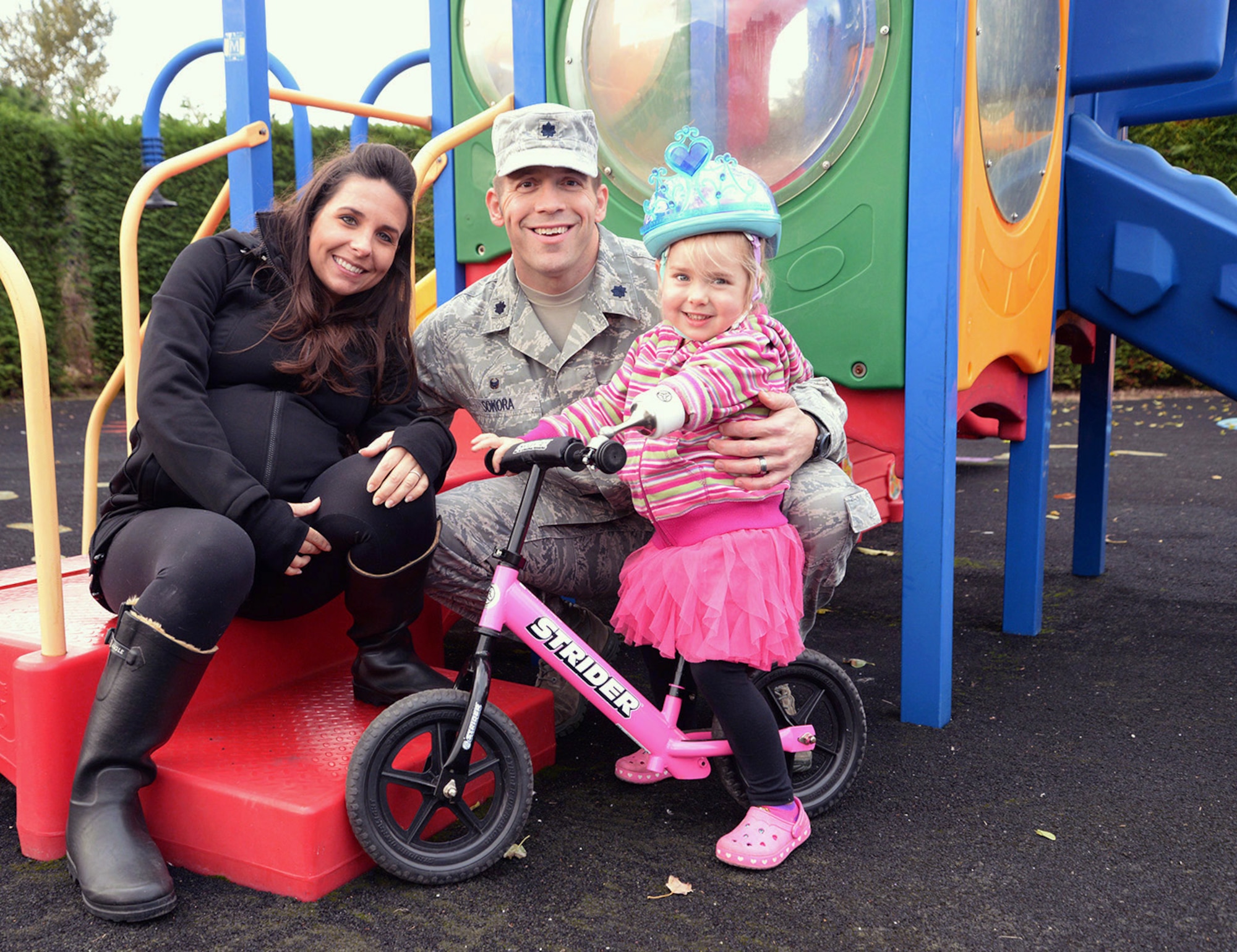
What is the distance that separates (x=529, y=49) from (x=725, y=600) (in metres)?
1.96

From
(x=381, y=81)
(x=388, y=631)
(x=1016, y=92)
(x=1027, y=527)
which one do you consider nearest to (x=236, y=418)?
(x=388, y=631)

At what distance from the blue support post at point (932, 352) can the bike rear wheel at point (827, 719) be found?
0.48 metres

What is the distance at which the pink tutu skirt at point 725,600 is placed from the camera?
6.08ft

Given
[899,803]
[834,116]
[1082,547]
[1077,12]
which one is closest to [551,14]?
[834,116]

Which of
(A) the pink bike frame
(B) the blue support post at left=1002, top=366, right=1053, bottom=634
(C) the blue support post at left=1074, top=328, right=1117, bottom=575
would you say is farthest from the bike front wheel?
(C) the blue support post at left=1074, top=328, right=1117, bottom=575

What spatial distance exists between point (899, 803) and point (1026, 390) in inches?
65.5

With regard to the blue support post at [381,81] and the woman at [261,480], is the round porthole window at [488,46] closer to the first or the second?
the blue support post at [381,81]

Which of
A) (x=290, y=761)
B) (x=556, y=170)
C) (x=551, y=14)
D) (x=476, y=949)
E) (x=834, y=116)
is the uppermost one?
(x=551, y=14)

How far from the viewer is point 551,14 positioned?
9.93 feet

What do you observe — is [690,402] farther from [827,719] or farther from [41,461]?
[41,461]

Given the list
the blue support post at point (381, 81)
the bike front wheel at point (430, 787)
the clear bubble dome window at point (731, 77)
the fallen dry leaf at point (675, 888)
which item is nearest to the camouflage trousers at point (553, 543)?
the bike front wheel at point (430, 787)

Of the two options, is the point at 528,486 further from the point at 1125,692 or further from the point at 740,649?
the point at 1125,692

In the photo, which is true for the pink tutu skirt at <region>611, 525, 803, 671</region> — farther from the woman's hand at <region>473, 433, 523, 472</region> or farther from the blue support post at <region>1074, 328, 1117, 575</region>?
the blue support post at <region>1074, 328, 1117, 575</region>

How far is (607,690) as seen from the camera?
193cm
